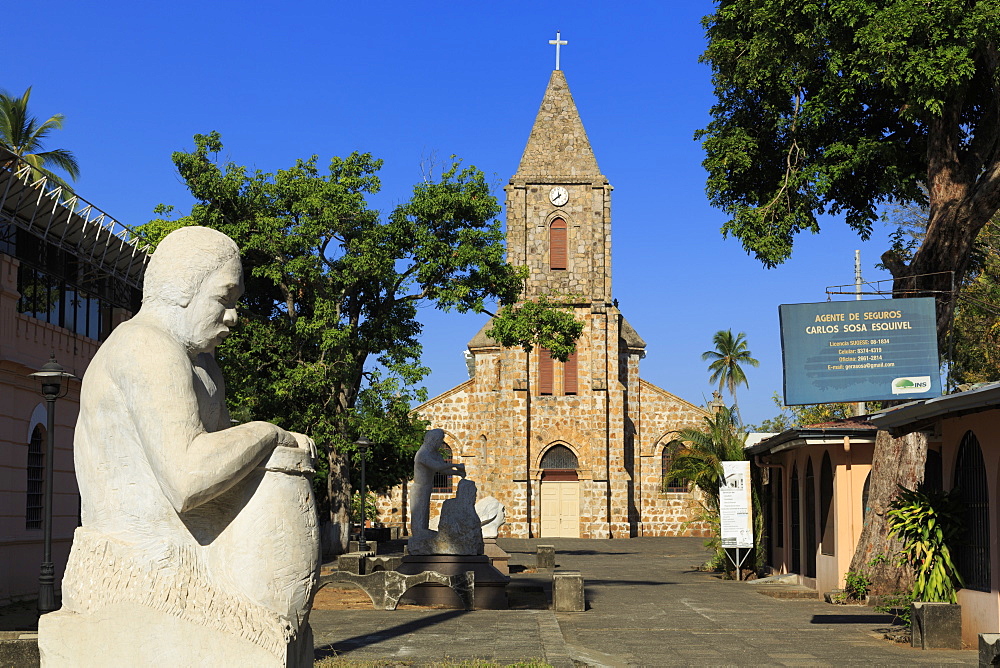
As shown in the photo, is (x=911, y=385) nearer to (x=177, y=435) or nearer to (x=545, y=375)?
(x=177, y=435)

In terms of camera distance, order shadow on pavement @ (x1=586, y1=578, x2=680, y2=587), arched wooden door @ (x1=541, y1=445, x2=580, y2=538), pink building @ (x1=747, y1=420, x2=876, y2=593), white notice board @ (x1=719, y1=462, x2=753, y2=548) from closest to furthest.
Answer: pink building @ (x1=747, y1=420, x2=876, y2=593)
white notice board @ (x1=719, y1=462, x2=753, y2=548)
shadow on pavement @ (x1=586, y1=578, x2=680, y2=587)
arched wooden door @ (x1=541, y1=445, x2=580, y2=538)

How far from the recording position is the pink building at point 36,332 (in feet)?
59.4

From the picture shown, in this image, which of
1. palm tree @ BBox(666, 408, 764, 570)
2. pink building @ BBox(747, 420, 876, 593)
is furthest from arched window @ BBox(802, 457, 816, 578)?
palm tree @ BBox(666, 408, 764, 570)

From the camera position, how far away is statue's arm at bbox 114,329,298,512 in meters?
3.48

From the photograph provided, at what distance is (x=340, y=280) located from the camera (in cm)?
2756

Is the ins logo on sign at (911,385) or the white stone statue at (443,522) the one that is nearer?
the ins logo on sign at (911,385)

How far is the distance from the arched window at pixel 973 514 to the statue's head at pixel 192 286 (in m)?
10.4

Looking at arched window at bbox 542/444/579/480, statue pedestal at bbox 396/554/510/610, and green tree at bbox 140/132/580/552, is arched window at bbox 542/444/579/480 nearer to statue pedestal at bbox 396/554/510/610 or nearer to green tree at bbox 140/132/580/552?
green tree at bbox 140/132/580/552

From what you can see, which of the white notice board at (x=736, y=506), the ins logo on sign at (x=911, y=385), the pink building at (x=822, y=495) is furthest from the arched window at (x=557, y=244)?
the ins logo on sign at (x=911, y=385)

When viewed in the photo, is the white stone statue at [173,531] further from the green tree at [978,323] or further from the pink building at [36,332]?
the green tree at [978,323]

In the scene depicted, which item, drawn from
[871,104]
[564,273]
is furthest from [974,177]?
[564,273]

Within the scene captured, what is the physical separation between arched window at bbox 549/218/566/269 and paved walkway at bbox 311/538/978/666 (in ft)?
96.4

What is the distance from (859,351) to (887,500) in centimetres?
313

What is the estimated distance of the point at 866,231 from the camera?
18469mm
